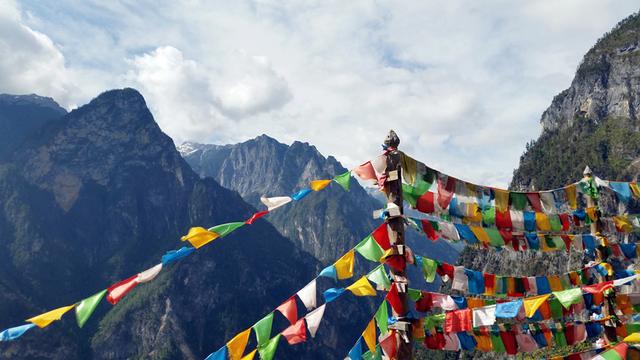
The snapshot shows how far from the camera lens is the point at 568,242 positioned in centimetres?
1352

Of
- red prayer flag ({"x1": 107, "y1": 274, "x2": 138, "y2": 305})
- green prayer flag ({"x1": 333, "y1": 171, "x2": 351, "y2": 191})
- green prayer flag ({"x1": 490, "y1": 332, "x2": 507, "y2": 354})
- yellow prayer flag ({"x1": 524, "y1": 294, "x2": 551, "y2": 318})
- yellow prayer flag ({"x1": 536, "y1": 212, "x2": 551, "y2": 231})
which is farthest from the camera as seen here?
yellow prayer flag ({"x1": 536, "y1": 212, "x2": 551, "y2": 231})

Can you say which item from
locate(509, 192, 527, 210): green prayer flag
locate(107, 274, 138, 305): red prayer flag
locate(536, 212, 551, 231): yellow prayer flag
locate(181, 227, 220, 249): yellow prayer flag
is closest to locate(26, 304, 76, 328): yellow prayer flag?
locate(107, 274, 138, 305): red prayer flag

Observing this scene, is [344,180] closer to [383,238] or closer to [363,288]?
[383,238]

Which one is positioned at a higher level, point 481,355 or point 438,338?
point 438,338

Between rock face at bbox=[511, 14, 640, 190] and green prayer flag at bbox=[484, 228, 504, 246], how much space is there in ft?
533

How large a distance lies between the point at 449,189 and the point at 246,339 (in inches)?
195

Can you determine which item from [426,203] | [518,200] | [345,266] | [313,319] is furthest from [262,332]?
[518,200]

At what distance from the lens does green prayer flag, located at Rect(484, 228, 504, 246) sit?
11617mm

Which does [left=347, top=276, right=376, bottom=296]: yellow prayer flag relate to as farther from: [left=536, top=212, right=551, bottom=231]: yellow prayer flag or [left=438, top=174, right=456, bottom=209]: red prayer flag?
[left=536, top=212, right=551, bottom=231]: yellow prayer flag

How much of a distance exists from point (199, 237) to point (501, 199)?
630 cm

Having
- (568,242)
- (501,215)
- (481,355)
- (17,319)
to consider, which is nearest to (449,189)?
(501,215)

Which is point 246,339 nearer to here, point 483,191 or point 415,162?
point 415,162

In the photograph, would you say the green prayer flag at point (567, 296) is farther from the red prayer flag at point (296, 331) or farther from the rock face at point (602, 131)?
the rock face at point (602, 131)

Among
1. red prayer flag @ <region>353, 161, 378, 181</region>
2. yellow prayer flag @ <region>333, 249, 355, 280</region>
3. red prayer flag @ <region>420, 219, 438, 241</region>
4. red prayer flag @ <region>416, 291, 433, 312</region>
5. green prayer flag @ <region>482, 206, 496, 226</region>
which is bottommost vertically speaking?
red prayer flag @ <region>416, 291, 433, 312</region>
